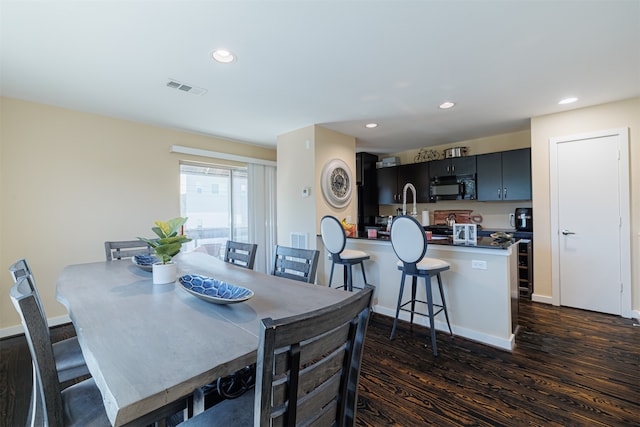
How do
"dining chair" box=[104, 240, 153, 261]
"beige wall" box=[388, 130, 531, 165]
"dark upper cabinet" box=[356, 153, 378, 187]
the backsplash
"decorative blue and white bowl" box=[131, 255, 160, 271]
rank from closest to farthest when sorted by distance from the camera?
"decorative blue and white bowl" box=[131, 255, 160, 271] → "dining chair" box=[104, 240, 153, 261] → "beige wall" box=[388, 130, 531, 165] → the backsplash → "dark upper cabinet" box=[356, 153, 378, 187]

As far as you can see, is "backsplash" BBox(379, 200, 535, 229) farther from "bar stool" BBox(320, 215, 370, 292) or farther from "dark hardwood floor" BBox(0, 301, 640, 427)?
"bar stool" BBox(320, 215, 370, 292)

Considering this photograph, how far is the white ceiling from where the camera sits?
1.70 metres

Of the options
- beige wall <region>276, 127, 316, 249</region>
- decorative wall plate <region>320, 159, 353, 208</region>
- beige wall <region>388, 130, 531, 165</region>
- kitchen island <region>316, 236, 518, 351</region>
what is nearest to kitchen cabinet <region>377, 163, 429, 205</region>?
beige wall <region>388, 130, 531, 165</region>

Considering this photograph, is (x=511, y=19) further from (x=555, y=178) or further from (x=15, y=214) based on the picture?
(x=15, y=214)

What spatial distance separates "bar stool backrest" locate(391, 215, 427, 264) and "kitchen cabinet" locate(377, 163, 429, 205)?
9.96 ft

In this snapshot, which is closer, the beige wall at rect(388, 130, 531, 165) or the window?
the window

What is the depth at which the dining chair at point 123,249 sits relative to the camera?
8.41 ft

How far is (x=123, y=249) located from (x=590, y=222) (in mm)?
5268

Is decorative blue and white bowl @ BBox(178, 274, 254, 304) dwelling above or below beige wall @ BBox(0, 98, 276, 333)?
below

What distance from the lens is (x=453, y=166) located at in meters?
4.91

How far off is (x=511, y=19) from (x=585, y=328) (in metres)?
3.13

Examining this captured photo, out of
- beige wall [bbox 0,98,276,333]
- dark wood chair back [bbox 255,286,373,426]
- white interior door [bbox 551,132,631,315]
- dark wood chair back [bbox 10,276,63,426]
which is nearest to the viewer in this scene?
dark wood chair back [bbox 255,286,373,426]

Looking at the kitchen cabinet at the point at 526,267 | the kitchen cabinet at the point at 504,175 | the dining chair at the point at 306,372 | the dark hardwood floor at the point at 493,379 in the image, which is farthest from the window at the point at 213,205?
the kitchen cabinet at the point at 526,267

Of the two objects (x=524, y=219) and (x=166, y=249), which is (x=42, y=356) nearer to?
(x=166, y=249)
